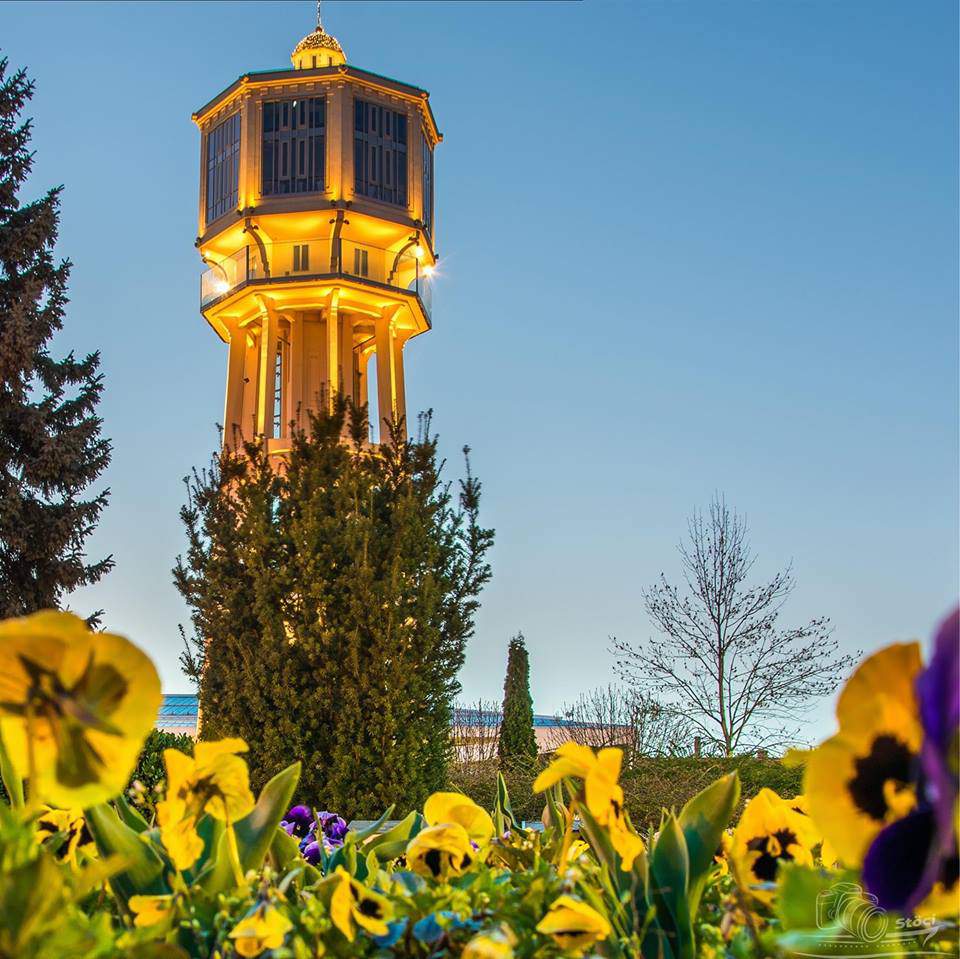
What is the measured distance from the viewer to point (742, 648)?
2098cm

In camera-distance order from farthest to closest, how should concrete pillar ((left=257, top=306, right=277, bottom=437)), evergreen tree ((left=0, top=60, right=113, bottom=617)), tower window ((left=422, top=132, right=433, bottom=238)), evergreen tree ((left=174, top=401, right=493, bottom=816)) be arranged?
tower window ((left=422, top=132, right=433, bottom=238))
concrete pillar ((left=257, top=306, right=277, bottom=437))
evergreen tree ((left=0, top=60, right=113, bottom=617))
evergreen tree ((left=174, top=401, right=493, bottom=816))

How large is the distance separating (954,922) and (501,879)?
1.78 feet

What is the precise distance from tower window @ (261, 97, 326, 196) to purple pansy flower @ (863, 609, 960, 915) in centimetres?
2160

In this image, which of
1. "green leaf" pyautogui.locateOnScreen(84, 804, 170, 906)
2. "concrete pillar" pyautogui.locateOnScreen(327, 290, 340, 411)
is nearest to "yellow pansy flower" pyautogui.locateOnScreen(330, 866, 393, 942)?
"green leaf" pyautogui.locateOnScreen(84, 804, 170, 906)

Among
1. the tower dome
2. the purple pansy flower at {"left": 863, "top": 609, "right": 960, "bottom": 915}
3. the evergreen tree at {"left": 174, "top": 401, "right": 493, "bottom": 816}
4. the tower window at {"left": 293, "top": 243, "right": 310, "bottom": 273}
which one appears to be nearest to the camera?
the purple pansy flower at {"left": 863, "top": 609, "right": 960, "bottom": 915}

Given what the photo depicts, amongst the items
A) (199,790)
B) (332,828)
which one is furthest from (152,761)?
(199,790)

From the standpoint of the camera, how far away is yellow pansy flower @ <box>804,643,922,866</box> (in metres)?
0.75

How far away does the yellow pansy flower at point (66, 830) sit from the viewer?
1.61 m

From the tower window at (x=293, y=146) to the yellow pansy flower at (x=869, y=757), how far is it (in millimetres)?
21529

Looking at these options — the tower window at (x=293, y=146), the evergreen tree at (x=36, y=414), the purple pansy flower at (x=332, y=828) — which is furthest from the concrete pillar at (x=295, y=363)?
the purple pansy flower at (x=332, y=828)

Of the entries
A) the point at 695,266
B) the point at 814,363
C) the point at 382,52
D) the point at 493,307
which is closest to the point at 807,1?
the point at 814,363

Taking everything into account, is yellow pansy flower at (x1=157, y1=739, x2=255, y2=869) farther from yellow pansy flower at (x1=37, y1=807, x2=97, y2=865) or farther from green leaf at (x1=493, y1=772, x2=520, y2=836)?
green leaf at (x1=493, y1=772, x2=520, y2=836)

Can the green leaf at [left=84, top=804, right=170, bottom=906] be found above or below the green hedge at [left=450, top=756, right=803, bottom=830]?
above

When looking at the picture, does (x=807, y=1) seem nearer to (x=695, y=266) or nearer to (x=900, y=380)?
(x=900, y=380)
